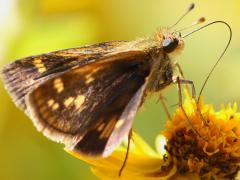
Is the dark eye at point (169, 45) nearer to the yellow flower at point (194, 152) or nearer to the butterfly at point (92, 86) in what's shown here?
the butterfly at point (92, 86)

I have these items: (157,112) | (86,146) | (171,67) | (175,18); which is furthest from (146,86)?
(175,18)

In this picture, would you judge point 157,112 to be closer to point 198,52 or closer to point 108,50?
point 198,52

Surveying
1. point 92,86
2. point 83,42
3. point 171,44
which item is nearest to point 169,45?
point 171,44

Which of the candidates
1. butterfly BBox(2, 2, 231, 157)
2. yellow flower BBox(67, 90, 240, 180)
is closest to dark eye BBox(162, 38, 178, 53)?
butterfly BBox(2, 2, 231, 157)

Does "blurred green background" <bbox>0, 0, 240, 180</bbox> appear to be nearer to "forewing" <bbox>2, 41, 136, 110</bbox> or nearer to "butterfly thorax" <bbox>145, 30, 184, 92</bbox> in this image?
"butterfly thorax" <bbox>145, 30, 184, 92</bbox>

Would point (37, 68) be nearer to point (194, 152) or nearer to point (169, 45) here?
point (169, 45)

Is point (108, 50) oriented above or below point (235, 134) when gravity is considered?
above
